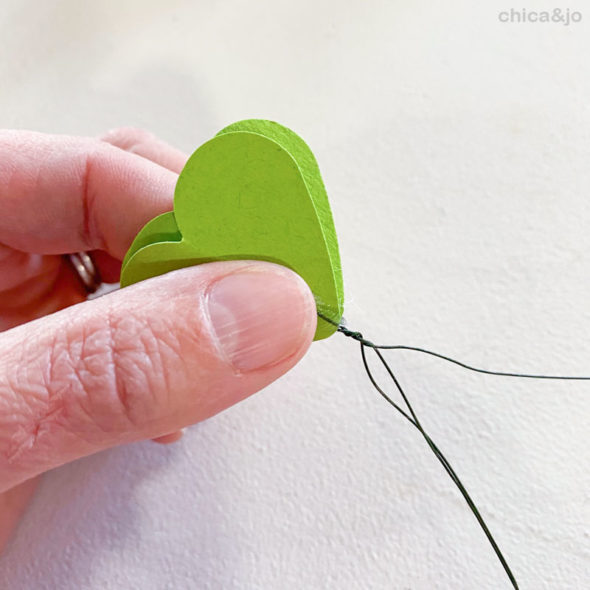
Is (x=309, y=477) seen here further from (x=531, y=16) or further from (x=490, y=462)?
(x=531, y=16)

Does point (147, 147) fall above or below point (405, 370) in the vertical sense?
above

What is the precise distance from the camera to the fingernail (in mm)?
475

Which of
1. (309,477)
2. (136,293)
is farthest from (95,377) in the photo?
(309,477)

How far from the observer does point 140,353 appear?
0.47 metres

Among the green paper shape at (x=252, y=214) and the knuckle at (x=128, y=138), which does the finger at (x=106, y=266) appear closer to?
the knuckle at (x=128, y=138)

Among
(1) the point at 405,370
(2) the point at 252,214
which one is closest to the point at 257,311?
(2) the point at 252,214

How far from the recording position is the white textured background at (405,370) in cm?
64

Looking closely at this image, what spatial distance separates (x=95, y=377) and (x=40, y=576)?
36cm

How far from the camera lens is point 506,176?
0.83m

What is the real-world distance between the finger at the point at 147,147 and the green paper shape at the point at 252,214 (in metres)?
0.35

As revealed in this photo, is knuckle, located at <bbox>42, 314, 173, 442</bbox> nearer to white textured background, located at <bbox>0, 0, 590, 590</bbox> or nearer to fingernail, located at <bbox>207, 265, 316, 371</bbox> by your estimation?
fingernail, located at <bbox>207, 265, 316, 371</bbox>

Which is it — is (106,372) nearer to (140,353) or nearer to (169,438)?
(140,353)

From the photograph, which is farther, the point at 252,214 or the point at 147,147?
the point at 147,147

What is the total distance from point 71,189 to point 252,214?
0.36 meters
